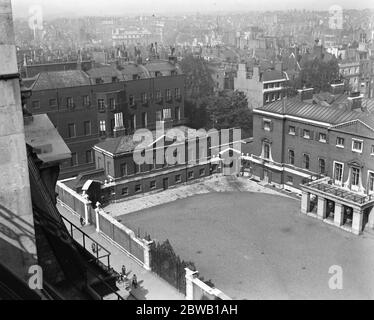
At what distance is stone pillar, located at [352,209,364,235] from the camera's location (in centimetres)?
2309

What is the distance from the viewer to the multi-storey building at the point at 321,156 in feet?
79.9

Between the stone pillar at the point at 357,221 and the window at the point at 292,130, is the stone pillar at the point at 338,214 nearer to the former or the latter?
the stone pillar at the point at 357,221

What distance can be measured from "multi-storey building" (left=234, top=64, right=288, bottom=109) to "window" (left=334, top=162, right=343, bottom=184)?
19412mm

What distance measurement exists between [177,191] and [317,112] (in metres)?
9.24

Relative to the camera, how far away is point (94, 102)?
32062 mm

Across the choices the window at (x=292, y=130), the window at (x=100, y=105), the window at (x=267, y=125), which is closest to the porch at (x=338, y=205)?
the window at (x=292, y=130)

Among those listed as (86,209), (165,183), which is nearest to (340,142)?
(165,183)

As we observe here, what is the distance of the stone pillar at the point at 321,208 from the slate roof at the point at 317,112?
4.40 meters

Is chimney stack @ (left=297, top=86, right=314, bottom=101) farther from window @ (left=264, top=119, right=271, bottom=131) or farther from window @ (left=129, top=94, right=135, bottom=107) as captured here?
window @ (left=129, top=94, right=135, bottom=107)

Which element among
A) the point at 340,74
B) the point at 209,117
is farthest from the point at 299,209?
the point at 340,74

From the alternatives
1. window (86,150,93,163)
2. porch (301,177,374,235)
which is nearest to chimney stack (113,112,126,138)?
window (86,150,93,163)

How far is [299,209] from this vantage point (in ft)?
86.9
